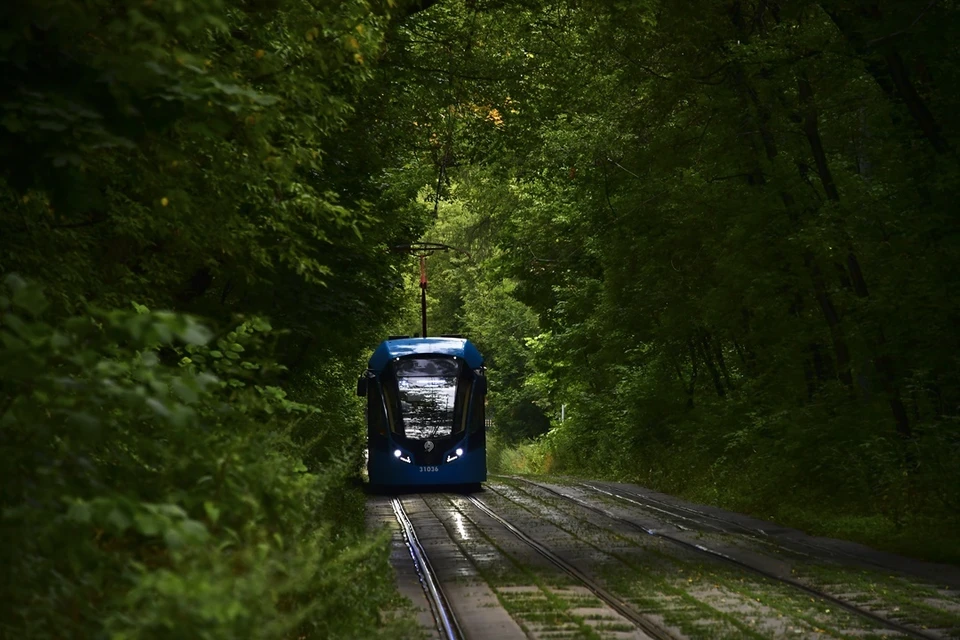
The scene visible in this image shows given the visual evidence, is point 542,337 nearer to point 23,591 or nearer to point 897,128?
point 897,128

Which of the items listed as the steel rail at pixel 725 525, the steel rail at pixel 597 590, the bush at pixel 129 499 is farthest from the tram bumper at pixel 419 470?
the bush at pixel 129 499

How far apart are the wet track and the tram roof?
533cm

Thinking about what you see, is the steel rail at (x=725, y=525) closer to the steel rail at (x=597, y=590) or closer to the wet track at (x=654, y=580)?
the wet track at (x=654, y=580)

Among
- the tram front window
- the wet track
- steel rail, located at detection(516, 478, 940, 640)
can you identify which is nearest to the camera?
steel rail, located at detection(516, 478, 940, 640)

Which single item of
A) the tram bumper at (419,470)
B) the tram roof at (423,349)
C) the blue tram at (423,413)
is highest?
the tram roof at (423,349)

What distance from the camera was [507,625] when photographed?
391 inches

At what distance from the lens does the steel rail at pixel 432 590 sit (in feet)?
32.1

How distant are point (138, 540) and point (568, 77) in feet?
51.5

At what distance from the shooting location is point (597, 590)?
11.9 meters

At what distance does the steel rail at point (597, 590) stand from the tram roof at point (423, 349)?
6.55 m

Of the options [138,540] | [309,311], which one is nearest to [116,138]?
[138,540]

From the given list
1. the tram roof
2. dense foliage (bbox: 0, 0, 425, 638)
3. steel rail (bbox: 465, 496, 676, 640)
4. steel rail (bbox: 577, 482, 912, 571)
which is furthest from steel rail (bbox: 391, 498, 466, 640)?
the tram roof

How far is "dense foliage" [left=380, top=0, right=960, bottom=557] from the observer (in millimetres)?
15133

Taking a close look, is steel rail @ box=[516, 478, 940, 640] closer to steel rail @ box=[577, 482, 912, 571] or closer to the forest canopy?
steel rail @ box=[577, 482, 912, 571]
